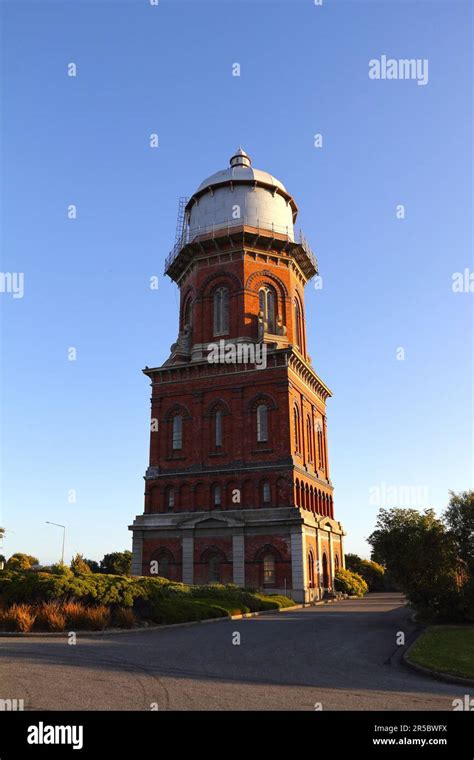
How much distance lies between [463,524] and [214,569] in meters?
18.5

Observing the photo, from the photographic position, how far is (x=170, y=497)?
129 ft

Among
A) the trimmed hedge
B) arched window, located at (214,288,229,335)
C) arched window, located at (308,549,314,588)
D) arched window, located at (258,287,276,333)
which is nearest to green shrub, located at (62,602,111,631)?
the trimmed hedge

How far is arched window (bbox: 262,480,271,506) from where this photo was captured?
36834mm

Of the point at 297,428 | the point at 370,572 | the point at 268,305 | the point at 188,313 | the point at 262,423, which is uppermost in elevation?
the point at 188,313

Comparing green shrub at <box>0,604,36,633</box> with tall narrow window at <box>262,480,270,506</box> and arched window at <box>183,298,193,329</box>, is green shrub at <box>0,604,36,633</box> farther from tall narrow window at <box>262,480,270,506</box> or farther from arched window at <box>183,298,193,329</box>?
arched window at <box>183,298,193,329</box>

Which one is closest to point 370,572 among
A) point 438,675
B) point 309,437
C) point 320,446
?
point 320,446

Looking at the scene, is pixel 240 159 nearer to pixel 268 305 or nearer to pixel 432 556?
pixel 268 305

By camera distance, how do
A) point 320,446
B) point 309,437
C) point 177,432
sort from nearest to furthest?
point 177,432 < point 309,437 < point 320,446

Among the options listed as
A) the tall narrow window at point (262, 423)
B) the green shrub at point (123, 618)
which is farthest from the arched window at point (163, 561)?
the green shrub at point (123, 618)

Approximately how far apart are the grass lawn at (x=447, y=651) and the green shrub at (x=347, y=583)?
970 inches

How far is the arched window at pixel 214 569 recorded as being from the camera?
36250 millimetres

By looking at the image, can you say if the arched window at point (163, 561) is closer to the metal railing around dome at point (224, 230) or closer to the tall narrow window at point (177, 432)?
the tall narrow window at point (177, 432)

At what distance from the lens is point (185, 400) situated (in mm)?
40969
